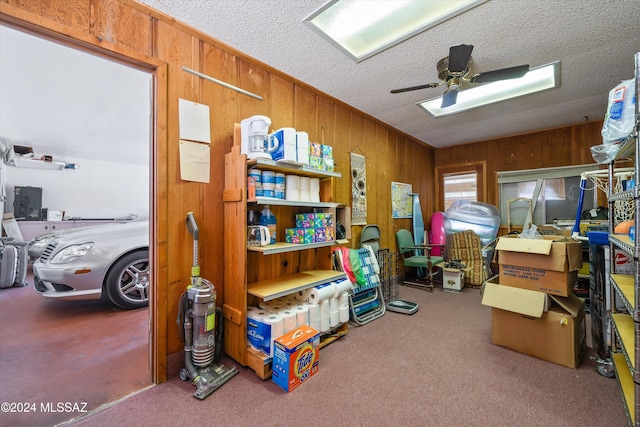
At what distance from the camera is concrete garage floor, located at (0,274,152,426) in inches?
60.4

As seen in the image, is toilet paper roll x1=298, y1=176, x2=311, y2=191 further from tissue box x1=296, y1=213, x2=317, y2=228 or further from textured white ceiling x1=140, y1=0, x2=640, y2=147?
textured white ceiling x1=140, y1=0, x2=640, y2=147

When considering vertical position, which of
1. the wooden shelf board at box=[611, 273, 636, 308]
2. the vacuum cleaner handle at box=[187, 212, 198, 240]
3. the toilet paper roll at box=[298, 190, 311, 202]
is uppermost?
the toilet paper roll at box=[298, 190, 311, 202]

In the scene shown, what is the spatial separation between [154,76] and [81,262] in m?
2.17

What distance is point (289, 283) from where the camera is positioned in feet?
7.06

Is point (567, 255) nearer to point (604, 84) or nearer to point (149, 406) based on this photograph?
point (604, 84)

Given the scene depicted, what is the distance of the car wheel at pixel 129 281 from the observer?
2.86 m

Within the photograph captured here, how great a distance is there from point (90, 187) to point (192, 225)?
6.33m

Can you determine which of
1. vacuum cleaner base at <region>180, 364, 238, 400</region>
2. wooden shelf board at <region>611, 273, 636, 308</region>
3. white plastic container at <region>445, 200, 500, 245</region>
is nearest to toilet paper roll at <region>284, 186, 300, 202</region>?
vacuum cleaner base at <region>180, 364, 238, 400</region>

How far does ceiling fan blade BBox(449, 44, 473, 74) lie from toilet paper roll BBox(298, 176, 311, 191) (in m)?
1.43

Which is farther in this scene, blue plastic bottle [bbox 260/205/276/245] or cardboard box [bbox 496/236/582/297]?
blue plastic bottle [bbox 260/205/276/245]

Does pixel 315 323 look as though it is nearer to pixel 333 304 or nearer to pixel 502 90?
pixel 333 304

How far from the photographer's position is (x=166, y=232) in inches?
69.7

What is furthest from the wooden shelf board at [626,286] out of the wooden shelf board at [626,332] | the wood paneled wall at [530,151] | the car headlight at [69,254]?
the car headlight at [69,254]

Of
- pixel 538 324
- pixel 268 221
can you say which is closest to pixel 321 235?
pixel 268 221
